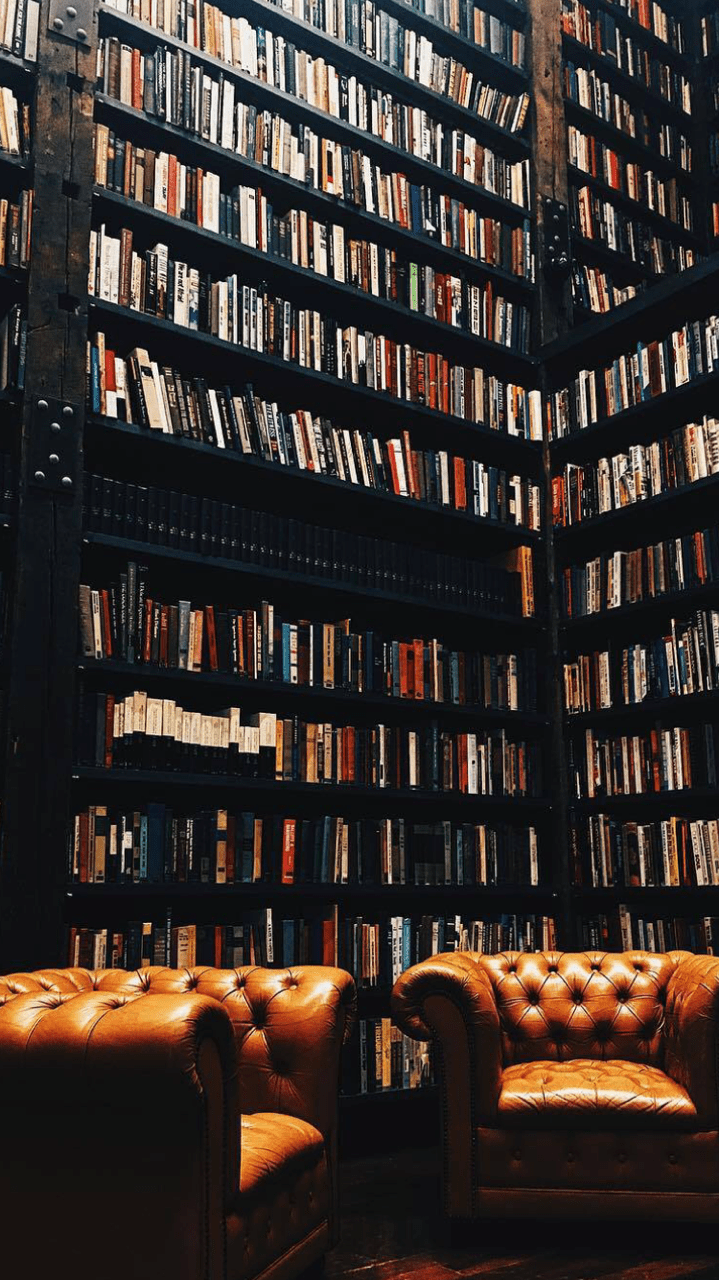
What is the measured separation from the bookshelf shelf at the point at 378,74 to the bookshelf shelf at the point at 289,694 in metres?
2.14

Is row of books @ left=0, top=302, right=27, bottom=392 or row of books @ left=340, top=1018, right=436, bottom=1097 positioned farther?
row of books @ left=340, top=1018, right=436, bottom=1097

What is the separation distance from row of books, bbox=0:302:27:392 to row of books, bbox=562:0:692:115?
126 inches

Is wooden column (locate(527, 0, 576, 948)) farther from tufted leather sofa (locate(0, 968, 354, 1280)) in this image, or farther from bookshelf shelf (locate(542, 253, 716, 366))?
tufted leather sofa (locate(0, 968, 354, 1280))

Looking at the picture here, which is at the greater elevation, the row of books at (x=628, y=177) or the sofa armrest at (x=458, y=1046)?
the row of books at (x=628, y=177)

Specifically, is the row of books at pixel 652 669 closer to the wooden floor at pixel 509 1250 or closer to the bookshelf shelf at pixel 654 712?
the bookshelf shelf at pixel 654 712

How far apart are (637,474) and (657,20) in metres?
3.00

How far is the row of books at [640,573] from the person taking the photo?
162 inches

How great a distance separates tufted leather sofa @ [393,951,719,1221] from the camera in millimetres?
2740

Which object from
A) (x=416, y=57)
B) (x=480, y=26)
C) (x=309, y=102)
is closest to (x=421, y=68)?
(x=416, y=57)

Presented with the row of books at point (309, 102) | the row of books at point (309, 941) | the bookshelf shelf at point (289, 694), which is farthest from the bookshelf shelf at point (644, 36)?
the row of books at point (309, 941)

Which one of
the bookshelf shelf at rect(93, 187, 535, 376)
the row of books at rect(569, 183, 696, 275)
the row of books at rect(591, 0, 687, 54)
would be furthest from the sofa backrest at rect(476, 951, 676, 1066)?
the row of books at rect(591, 0, 687, 54)

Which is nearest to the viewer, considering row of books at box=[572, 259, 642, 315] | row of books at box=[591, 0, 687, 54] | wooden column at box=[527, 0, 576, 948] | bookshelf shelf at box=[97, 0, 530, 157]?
bookshelf shelf at box=[97, 0, 530, 157]

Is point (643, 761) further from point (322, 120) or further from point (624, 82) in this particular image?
point (624, 82)

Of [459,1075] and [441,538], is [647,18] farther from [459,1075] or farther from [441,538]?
[459,1075]
